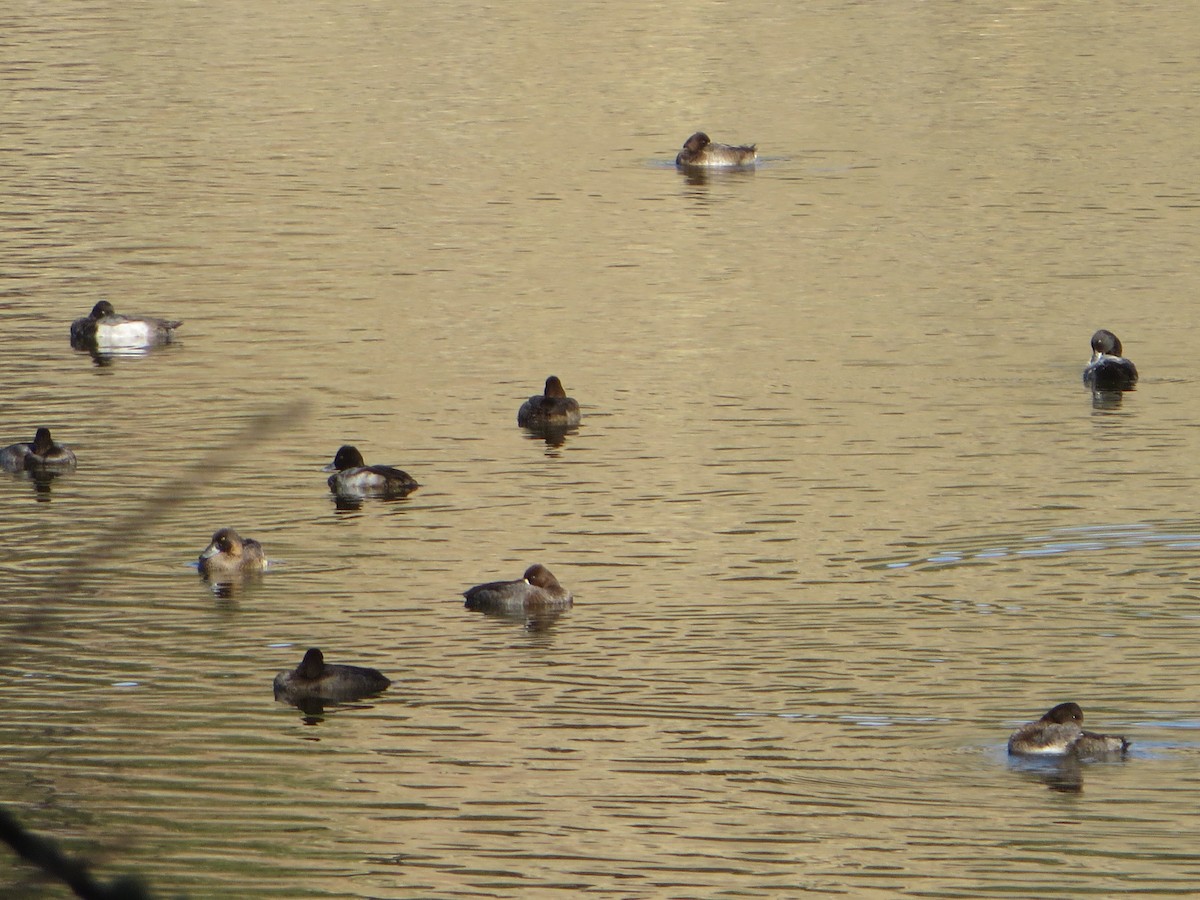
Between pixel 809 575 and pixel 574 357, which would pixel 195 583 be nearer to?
pixel 809 575

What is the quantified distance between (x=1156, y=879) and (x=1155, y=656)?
3936mm

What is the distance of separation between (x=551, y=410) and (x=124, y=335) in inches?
276

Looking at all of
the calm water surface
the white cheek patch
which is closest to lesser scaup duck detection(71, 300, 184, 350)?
the white cheek patch

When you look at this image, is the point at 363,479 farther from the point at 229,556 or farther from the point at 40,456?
the point at 40,456

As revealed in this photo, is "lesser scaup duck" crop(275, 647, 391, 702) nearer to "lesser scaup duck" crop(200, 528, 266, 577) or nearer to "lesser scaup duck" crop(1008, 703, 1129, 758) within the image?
"lesser scaup duck" crop(200, 528, 266, 577)

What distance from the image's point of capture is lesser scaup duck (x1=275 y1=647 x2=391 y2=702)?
1465 centimetres

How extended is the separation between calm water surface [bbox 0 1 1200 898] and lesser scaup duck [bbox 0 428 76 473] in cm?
22

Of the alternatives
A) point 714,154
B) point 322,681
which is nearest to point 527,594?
point 322,681

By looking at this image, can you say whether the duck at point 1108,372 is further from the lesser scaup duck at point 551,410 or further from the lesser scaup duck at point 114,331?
the lesser scaup duck at point 114,331

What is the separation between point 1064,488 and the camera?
20.0 m

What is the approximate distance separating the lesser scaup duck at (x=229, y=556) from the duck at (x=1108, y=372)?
1056cm

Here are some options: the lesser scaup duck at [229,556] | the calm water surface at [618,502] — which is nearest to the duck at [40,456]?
the calm water surface at [618,502]

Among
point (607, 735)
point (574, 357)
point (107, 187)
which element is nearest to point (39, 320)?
point (574, 357)

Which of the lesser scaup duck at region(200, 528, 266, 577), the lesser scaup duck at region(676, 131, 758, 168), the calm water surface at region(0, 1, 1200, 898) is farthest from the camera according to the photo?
the lesser scaup duck at region(676, 131, 758, 168)
